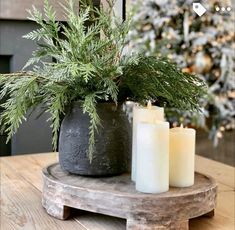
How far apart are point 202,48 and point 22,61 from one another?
199 centimetres

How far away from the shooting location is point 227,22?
2.62 meters

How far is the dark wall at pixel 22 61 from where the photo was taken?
0.92 meters

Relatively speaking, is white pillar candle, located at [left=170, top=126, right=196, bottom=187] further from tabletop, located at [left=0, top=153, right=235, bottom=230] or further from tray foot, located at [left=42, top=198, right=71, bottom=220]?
tray foot, located at [left=42, top=198, right=71, bottom=220]

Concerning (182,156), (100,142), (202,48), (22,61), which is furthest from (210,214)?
(202,48)

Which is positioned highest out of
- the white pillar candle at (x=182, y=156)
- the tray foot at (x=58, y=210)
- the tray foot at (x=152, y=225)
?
the white pillar candle at (x=182, y=156)

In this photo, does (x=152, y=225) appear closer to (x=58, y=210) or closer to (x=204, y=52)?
(x=58, y=210)

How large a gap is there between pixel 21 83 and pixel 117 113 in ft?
0.60

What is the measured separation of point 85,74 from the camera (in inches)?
27.9

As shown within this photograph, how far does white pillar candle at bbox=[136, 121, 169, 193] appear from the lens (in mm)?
715

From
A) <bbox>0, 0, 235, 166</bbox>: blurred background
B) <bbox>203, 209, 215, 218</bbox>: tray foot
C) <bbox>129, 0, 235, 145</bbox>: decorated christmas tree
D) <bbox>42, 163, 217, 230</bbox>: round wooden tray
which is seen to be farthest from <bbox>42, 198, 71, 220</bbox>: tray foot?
<bbox>129, 0, 235, 145</bbox>: decorated christmas tree

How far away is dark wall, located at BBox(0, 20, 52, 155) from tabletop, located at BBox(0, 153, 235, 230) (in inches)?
3.2

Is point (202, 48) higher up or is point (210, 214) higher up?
point (202, 48)

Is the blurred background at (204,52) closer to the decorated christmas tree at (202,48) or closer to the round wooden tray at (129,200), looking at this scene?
the decorated christmas tree at (202,48)

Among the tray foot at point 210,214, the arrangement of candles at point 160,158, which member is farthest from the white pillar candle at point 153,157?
the tray foot at point 210,214
